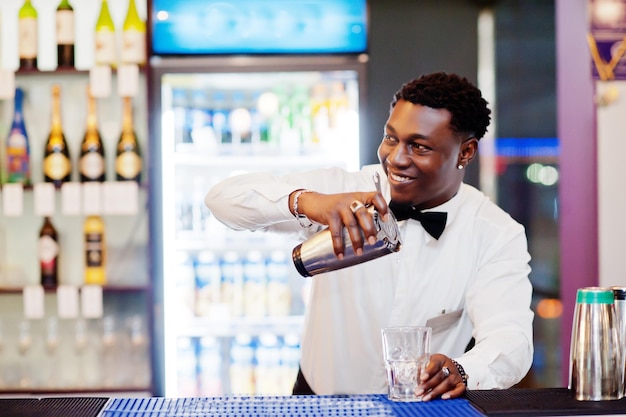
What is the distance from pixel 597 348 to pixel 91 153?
273 centimetres

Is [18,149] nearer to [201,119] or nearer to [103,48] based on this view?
[103,48]

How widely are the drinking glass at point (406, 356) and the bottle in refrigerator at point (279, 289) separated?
7.57ft

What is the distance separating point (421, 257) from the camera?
2266 mm

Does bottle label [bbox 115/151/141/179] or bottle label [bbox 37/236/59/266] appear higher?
bottle label [bbox 115/151/141/179]

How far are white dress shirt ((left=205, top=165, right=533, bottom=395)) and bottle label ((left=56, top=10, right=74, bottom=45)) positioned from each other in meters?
1.95

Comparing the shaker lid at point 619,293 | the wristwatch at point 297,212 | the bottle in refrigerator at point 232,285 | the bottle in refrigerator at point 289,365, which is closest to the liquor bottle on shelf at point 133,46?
the bottle in refrigerator at point 232,285

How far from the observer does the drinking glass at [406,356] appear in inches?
65.7

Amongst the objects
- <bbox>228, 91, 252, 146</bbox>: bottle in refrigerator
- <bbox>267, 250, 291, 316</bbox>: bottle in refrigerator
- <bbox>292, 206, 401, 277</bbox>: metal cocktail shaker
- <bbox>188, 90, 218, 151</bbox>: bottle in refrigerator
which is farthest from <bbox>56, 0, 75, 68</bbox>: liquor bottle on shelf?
<bbox>292, 206, 401, 277</bbox>: metal cocktail shaker

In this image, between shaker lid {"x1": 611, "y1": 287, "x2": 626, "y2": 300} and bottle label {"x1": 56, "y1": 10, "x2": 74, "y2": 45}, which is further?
bottle label {"x1": 56, "y1": 10, "x2": 74, "y2": 45}

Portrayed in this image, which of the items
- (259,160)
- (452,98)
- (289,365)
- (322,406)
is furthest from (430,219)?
(289,365)

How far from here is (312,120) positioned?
4.00 meters

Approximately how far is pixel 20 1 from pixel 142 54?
2.42ft

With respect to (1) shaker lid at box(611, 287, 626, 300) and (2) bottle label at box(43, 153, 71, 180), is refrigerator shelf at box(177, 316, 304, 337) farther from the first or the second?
(1) shaker lid at box(611, 287, 626, 300)

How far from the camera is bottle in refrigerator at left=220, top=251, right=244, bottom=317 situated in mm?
4023
